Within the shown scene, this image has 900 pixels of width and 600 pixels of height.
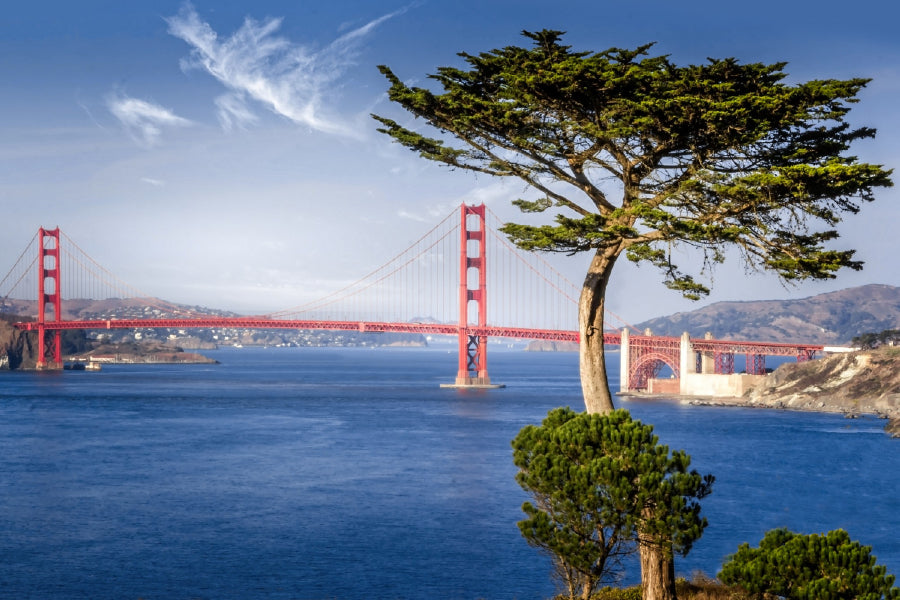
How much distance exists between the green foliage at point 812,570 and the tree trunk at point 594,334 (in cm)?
339

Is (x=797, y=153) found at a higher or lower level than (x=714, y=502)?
higher

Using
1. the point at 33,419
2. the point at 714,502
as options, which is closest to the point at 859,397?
the point at 714,502

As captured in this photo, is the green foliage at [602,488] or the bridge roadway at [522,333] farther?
the bridge roadway at [522,333]

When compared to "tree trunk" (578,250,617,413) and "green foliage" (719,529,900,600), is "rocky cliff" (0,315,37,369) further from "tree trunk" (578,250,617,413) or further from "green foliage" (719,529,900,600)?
"green foliage" (719,529,900,600)

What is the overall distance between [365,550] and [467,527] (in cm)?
484

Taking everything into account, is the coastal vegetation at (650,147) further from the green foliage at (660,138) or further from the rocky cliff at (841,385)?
the rocky cliff at (841,385)

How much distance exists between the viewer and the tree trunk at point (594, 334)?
50.7 ft

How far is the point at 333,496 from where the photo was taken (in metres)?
38.6

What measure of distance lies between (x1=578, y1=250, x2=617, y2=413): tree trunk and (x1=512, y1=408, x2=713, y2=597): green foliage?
1.35 m

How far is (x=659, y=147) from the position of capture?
47.3 ft

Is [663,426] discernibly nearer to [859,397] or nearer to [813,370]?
[859,397]

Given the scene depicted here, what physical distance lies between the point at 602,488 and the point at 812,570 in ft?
9.40

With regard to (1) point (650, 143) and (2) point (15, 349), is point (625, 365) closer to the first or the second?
(1) point (650, 143)

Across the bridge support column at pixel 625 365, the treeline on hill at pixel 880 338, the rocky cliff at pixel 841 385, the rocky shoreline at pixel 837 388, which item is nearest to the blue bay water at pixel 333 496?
the rocky shoreline at pixel 837 388
